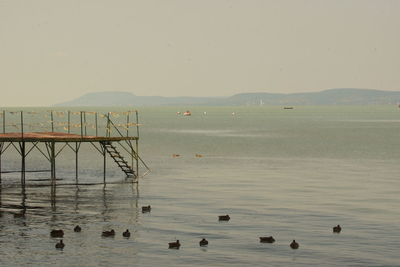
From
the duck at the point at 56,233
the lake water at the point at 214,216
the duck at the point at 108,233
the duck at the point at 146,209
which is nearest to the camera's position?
the lake water at the point at 214,216

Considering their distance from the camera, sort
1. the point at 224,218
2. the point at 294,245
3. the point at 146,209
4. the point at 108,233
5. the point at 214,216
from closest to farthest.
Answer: the point at 294,245 → the point at 108,233 → the point at 224,218 → the point at 214,216 → the point at 146,209

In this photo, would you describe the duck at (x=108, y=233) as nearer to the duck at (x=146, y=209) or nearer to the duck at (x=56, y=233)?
the duck at (x=56, y=233)

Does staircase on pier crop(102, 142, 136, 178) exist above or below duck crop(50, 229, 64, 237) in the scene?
above

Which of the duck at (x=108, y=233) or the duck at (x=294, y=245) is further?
the duck at (x=108, y=233)

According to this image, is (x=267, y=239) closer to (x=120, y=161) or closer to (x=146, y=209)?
(x=146, y=209)

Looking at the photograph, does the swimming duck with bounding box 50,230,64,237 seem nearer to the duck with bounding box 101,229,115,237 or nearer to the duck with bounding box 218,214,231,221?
the duck with bounding box 101,229,115,237

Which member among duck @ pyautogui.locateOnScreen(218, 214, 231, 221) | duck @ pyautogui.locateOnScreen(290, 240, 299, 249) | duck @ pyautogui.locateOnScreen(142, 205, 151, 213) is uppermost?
duck @ pyautogui.locateOnScreen(142, 205, 151, 213)

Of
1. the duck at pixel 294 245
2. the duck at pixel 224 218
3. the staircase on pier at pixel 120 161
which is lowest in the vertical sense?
the duck at pixel 294 245

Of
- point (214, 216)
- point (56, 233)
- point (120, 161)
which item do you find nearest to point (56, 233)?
point (56, 233)

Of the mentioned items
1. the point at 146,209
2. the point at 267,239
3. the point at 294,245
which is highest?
the point at 146,209

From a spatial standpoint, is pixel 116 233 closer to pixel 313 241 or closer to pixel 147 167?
pixel 313 241

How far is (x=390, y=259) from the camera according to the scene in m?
36.5

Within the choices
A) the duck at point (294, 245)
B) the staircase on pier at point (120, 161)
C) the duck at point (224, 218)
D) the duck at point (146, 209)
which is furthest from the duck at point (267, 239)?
the staircase on pier at point (120, 161)

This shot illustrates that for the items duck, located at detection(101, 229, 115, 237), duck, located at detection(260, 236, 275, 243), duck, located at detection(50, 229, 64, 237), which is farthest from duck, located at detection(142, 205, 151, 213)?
duck, located at detection(260, 236, 275, 243)
